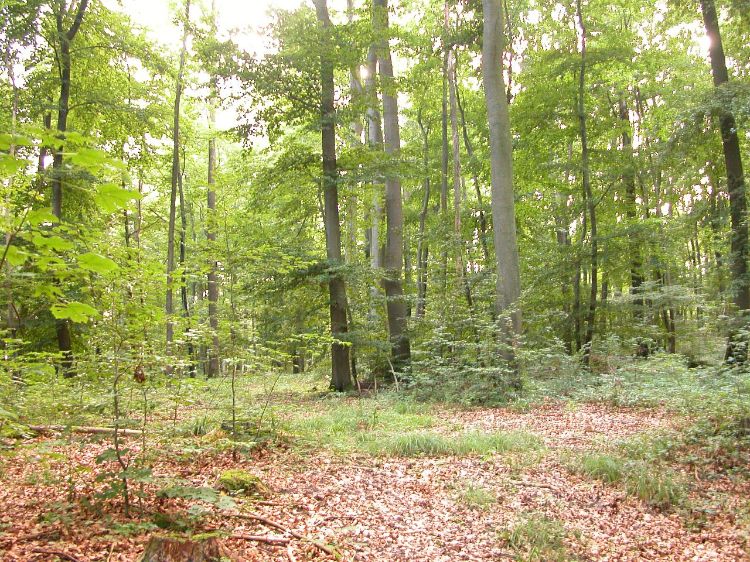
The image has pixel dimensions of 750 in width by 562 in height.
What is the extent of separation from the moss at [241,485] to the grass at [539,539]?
7.61ft

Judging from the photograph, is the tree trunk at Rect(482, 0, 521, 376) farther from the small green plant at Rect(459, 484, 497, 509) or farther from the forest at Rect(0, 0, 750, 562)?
the small green plant at Rect(459, 484, 497, 509)

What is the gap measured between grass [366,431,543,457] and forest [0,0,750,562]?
5 cm

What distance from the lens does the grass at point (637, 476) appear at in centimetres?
462

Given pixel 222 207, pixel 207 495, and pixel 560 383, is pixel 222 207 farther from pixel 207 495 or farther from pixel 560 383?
pixel 560 383

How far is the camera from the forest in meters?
3.87

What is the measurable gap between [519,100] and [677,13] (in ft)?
14.3

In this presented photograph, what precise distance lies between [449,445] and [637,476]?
7.31ft

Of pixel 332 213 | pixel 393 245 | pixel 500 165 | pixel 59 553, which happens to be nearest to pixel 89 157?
pixel 59 553

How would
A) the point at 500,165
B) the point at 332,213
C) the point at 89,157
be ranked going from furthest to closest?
the point at 332,213 < the point at 500,165 < the point at 89,157

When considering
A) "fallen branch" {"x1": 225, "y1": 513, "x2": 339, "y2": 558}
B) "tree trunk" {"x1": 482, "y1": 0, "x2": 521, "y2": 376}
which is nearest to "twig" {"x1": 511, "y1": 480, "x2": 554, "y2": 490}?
"fallen branch" {"x1": 225, "y1": 513, "x2": 339, "y2": 558}

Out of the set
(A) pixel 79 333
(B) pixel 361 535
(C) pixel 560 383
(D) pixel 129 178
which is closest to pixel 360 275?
(C) pixel 560 383

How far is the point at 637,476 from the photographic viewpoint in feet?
16.2

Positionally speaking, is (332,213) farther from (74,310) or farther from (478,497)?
(74,310)

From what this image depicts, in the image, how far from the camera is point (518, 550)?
12.7 feet
